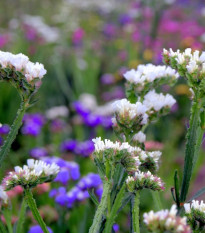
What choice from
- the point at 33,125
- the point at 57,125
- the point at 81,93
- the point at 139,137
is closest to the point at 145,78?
the point at 139,137

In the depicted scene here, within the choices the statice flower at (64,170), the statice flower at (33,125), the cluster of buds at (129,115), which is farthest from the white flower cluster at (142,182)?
the statice flower at (33,125)

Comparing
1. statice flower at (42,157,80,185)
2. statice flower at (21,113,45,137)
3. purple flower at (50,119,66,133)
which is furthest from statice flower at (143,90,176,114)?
purple flower at (50,119,66,133)

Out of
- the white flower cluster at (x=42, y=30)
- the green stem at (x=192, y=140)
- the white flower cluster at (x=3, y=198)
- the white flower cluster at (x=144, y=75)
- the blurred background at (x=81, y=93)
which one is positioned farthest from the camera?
the white flower cluster at (x=42, y=30)

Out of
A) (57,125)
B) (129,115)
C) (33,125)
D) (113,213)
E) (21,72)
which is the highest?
(57,125)

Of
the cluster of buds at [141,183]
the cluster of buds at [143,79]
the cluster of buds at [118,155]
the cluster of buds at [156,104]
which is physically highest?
the cluster of buds at [143,79]

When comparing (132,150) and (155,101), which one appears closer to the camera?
(132,150)

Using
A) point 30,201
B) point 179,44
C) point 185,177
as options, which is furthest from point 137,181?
point 179,44

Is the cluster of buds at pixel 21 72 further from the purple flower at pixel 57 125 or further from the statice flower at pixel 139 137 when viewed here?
the purple flower at pixel 57 125

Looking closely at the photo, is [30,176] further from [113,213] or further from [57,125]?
[57,125]
